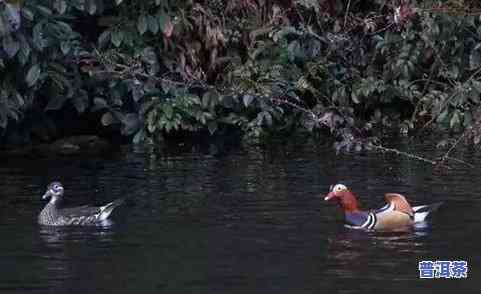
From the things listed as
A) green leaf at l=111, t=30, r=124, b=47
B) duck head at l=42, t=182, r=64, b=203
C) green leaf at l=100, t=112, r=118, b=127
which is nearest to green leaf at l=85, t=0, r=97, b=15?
green leaf at l=111, t=30, r=124, b=47

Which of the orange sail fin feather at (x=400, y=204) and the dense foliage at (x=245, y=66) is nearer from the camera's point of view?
the orange sail fin feather at (x=400, y=204)

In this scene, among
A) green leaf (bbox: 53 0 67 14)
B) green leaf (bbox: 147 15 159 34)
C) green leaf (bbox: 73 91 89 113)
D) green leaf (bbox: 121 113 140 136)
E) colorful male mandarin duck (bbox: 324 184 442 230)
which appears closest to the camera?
colorful male mandarin duck (bbox: 324 184 442 230)

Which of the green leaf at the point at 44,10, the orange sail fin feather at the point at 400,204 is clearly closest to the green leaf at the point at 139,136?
the green leaf at the point at 44,10

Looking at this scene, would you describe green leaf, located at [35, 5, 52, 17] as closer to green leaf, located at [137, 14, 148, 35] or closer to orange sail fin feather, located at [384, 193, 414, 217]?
green leaf, located at [137, 14, 148, 35]

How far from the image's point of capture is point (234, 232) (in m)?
11.2

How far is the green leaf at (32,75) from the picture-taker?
16.0m

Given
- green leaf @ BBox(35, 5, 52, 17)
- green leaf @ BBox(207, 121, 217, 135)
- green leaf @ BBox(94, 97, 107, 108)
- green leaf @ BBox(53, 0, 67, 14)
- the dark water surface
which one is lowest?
the dark water surface

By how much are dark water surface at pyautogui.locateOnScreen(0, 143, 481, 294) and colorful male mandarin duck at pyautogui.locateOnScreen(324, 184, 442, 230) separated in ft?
0.44

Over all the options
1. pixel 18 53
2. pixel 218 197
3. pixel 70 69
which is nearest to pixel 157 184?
pixel 218 197

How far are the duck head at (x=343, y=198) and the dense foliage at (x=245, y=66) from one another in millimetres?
4797

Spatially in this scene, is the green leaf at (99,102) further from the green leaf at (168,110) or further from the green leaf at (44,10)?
the green leaf at (44,10)

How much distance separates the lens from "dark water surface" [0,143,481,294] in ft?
31.1

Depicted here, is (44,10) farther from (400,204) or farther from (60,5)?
(400,204)

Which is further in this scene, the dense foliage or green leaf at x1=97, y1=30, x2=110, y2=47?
green leaf at x1=97, y1=30, x2=110, y2=47
